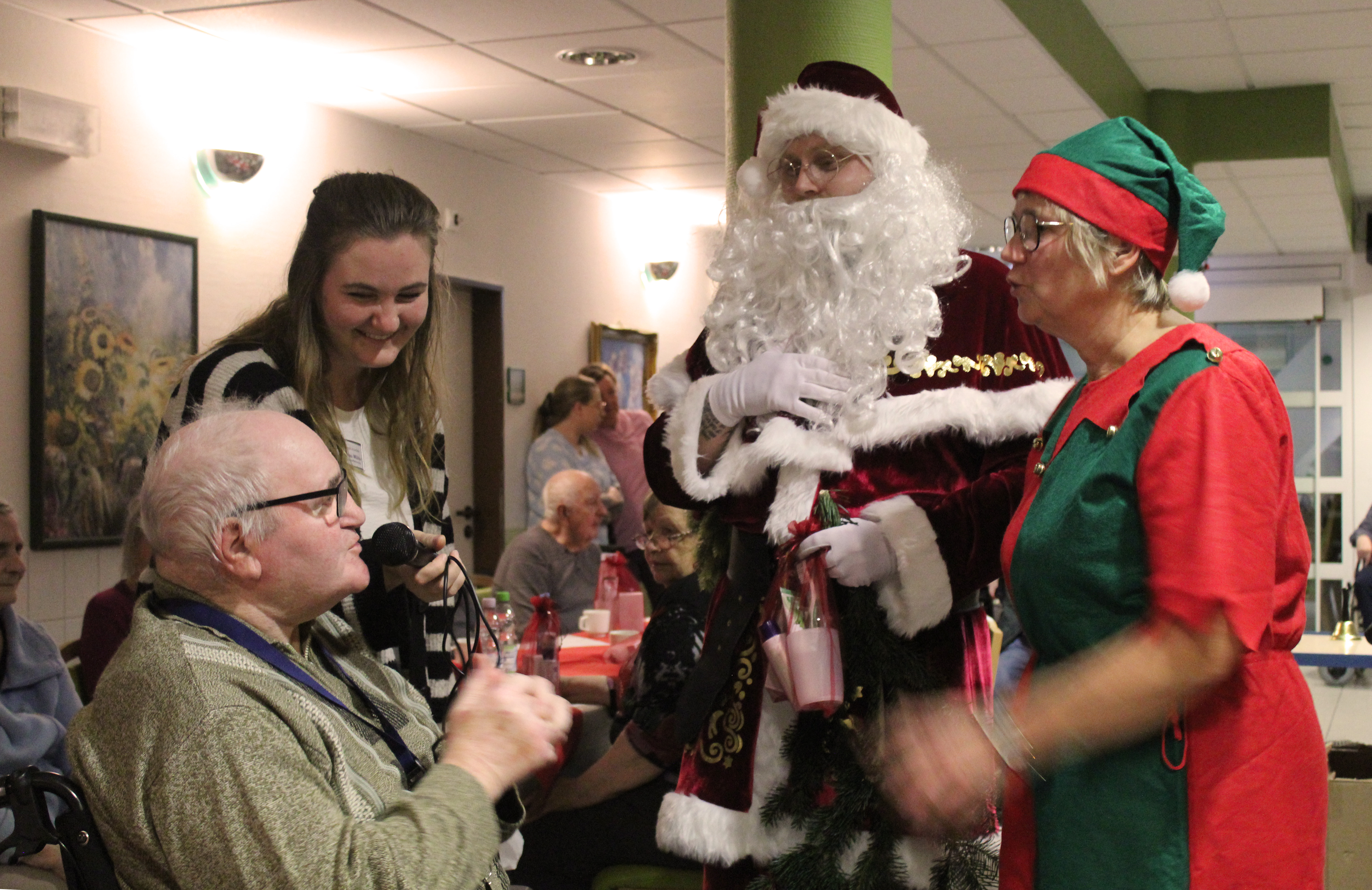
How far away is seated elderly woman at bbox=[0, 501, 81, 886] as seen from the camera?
2.94m

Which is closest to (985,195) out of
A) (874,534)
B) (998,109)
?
(998,109)

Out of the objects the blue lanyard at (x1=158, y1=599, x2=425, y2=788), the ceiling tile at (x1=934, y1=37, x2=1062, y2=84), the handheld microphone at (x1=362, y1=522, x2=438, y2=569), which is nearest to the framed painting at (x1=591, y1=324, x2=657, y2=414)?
the ceiling tile at (x1=934, y1=37, x2=1062, y2=84)

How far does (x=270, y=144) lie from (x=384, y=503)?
14.3 feet

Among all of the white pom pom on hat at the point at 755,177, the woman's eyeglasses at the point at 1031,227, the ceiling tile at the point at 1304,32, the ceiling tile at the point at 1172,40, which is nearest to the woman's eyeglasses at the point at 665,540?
the white pom pom on hat at the point at 755,177

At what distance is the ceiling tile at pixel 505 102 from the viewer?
6125 millimetres

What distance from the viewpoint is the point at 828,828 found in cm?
191

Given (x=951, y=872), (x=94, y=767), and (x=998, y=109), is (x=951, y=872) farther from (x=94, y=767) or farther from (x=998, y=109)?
(x=998, y=109)

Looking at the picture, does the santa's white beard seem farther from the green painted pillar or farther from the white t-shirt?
the green painted pillar

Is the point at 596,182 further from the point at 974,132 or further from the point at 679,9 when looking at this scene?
the point at 679,9

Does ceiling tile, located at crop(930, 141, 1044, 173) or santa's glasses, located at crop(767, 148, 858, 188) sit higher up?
ceiling tile, located at crop(930, 141, 1044, 173)

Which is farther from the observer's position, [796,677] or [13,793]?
[796,677]

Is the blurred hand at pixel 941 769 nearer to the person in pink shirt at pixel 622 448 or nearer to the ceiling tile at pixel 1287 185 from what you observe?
the person in pink shirt at pixel 622 448

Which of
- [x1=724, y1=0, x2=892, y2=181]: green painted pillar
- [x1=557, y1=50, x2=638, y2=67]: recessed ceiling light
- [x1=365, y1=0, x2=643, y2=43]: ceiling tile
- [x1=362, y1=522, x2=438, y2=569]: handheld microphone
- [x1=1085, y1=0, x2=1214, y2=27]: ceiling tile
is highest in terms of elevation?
[x1=1085, y1=0, x2=1214, y2=27]: ceiling tile

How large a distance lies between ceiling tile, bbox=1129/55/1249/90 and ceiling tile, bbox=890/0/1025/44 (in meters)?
1.96
